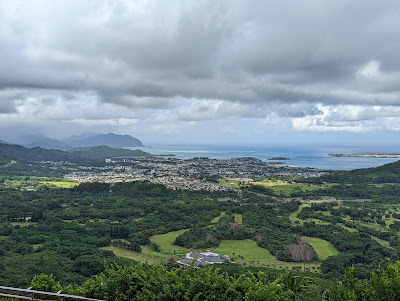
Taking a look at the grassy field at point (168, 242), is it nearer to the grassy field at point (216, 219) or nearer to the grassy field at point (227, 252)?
the grassy field at point (227, 252)

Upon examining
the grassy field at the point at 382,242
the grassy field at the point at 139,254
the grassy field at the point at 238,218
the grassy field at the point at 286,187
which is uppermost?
→ the grassy field at the point at 286,187

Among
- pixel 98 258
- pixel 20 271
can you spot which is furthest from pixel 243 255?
pixel 20 271

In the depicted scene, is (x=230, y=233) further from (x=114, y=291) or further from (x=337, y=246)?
(x=114, y=291)

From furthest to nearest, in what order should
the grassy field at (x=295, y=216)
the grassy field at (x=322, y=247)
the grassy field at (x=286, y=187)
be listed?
1. the grassy field at (x=286, y=187)
2. the grassy field at (x=295, y=216)
3. the grassy field at (x=322, y=247)

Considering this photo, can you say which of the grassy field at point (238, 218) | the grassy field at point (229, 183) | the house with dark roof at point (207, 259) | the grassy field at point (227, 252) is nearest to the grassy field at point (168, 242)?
the grassy field at point (227, 252)

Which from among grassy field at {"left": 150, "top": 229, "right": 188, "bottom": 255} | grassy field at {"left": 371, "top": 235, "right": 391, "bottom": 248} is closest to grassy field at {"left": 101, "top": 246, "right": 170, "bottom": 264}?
grassy field at {"left": 150, "top": 229, "right": 188, "bottom": 255}

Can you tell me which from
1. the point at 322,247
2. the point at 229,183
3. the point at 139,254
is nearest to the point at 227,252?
the point at 139,254

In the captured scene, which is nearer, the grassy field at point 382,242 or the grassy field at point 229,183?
the grassy field at point 382,242

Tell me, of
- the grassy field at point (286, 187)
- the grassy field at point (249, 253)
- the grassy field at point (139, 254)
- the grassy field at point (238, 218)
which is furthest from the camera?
the grassy field at point (286, 187)
